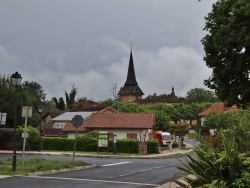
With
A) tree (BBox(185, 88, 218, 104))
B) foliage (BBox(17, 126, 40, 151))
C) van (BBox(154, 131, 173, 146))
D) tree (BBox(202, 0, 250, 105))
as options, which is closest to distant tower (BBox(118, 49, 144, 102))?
tree (BBox(185, 88, 218, 104))

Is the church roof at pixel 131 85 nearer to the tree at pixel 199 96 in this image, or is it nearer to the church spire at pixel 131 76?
the church spire at pixel 131 76

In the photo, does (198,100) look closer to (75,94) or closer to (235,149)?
(75,94)

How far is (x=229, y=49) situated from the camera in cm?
2109

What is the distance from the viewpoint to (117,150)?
4362cm

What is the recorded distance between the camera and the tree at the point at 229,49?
19312mm

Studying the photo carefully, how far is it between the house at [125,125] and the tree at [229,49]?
27.5 m

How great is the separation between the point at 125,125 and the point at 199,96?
93.5 meters

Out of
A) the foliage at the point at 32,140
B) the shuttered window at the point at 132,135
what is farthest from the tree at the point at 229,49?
the shuttered window at the point at 132,135

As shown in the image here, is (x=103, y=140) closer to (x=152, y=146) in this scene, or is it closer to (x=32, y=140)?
(x=152, y=146)

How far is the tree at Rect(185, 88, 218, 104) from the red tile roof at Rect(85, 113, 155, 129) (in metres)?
89.0

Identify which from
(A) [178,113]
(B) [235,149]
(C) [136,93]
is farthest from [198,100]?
(B) [235,149]

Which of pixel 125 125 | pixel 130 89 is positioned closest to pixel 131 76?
pixel 130 89

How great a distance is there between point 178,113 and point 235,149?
105 m

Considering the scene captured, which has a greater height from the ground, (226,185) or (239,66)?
(239,66)
